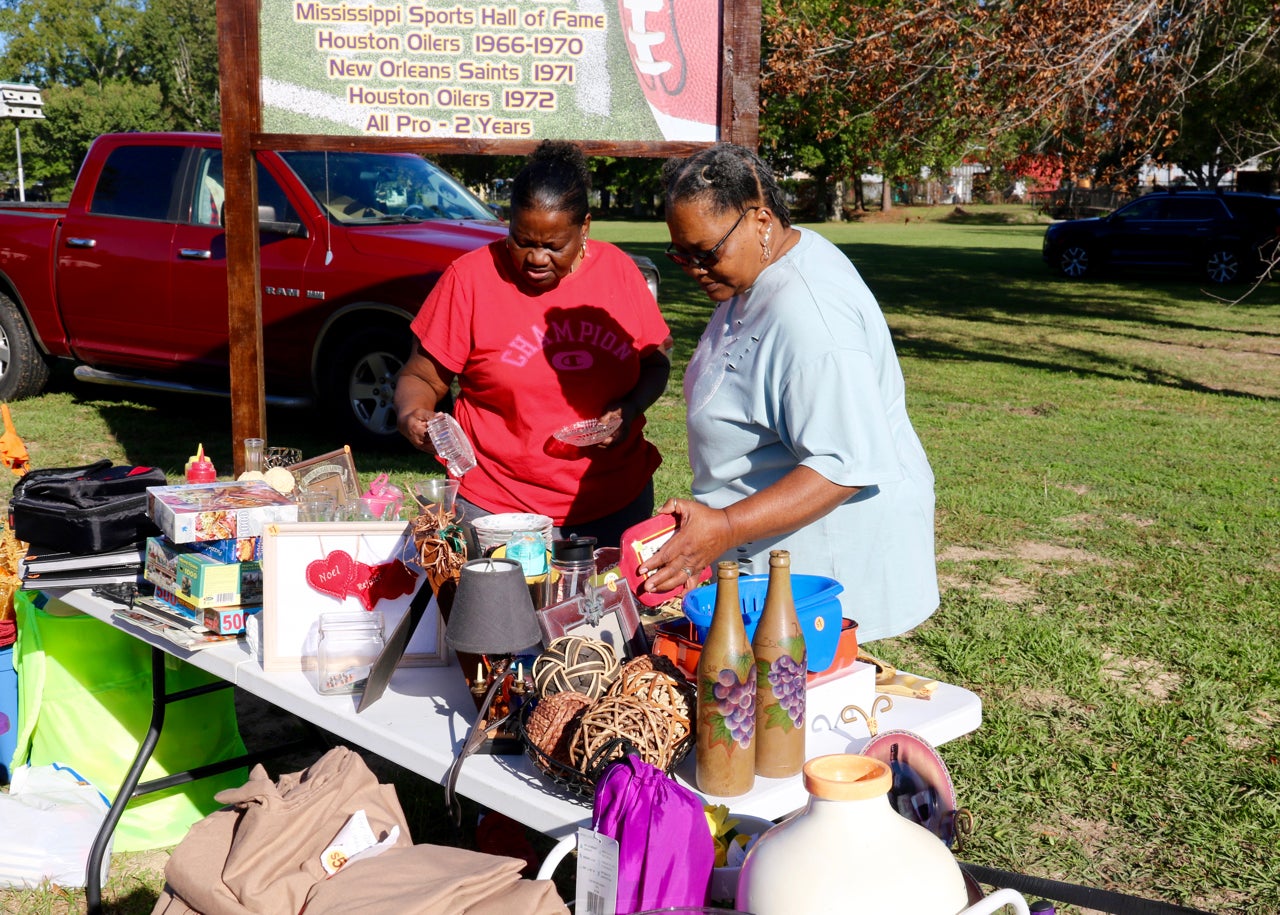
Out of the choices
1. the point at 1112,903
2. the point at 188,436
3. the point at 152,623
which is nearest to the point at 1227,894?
the point at 1112,903

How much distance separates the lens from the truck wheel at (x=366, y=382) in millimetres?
7684

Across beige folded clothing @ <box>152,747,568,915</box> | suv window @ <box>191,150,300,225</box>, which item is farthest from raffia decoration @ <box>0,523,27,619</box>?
suv window @ <box>191,150,300,225</box>

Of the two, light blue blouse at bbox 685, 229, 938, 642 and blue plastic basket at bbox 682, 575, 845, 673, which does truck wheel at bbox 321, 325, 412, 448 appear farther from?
blue plastic basket at bbox 682, 575, 845, 673

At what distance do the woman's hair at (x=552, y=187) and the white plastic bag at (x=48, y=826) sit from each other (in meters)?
2.06

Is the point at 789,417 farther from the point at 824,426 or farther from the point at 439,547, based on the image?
the point at 439,547

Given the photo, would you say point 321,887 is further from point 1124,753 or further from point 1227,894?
point 1124,753

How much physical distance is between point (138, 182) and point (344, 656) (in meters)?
7.11

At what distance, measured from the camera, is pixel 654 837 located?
5.56 feet

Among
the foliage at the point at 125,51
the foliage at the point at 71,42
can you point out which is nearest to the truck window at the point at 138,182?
the foliage at the point at 125,51

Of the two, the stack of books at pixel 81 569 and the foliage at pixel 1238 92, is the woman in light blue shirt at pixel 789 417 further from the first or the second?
the foliage at pixel 1238 92

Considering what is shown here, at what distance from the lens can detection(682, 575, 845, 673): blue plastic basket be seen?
2213 mm

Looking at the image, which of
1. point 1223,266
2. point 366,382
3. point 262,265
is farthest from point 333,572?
point 1223,266

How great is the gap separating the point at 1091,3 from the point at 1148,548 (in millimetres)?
5929

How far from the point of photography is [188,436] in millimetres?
8812
